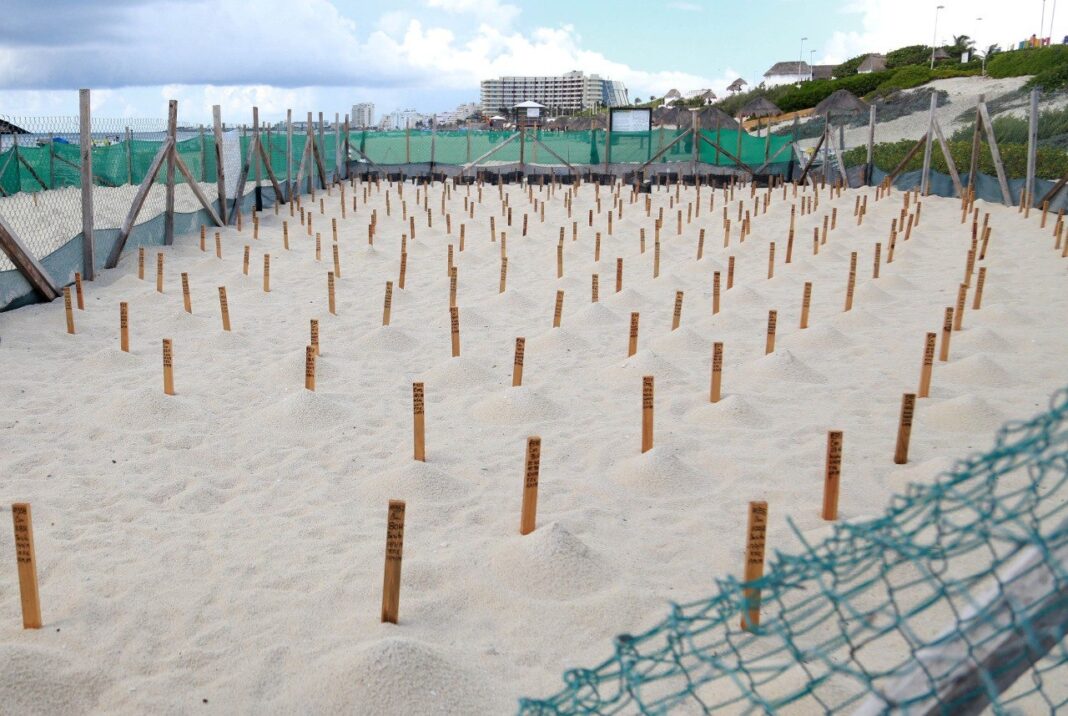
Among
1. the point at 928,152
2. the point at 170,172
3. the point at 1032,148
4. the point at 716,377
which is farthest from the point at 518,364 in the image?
the point at 928,152

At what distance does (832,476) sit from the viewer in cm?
402

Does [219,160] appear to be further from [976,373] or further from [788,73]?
[788,73]

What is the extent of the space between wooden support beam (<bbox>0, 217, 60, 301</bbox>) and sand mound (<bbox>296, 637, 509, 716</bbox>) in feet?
19.9

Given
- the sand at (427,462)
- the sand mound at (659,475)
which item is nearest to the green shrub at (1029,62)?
the sand at (427,462)

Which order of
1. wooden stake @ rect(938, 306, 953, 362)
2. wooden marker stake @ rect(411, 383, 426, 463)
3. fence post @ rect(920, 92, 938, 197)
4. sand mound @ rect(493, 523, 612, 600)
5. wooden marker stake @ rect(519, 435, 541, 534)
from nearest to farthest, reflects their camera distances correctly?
1. sand mound @ rect(493, 523, 612, 600)
2. wooden marker stake @ rect(519, 435, 541, 534)
3. wooden marker stake @ rect(411, 383, 426, 463)
4. wooden stake @ rect(938, 306, 953, 362)
5. fence post @ rect(920, 92, 938, 197)

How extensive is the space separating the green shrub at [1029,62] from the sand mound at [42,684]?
107 ft

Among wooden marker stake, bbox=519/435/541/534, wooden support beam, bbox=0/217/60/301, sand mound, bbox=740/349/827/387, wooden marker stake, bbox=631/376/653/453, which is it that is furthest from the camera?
wooden support beam, bbox=0/217/60/301

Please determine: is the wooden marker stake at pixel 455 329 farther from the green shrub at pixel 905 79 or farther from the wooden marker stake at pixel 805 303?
the green shrub at pixel 905 79

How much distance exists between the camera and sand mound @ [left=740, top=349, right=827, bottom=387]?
6164 millimetres

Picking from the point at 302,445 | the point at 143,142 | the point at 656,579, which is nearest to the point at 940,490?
the point at 656,579

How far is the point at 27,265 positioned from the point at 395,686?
20.9ft

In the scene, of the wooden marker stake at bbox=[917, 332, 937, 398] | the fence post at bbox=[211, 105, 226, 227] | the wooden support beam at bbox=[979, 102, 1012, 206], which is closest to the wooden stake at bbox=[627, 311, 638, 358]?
the wooden marker stake at bbox=[917, 332, 937, 398]

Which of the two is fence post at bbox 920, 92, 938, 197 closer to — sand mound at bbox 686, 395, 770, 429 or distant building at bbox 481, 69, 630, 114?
sand mound at bbox 686, 395, 770, 429

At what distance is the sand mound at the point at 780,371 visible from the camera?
6.16 metres
